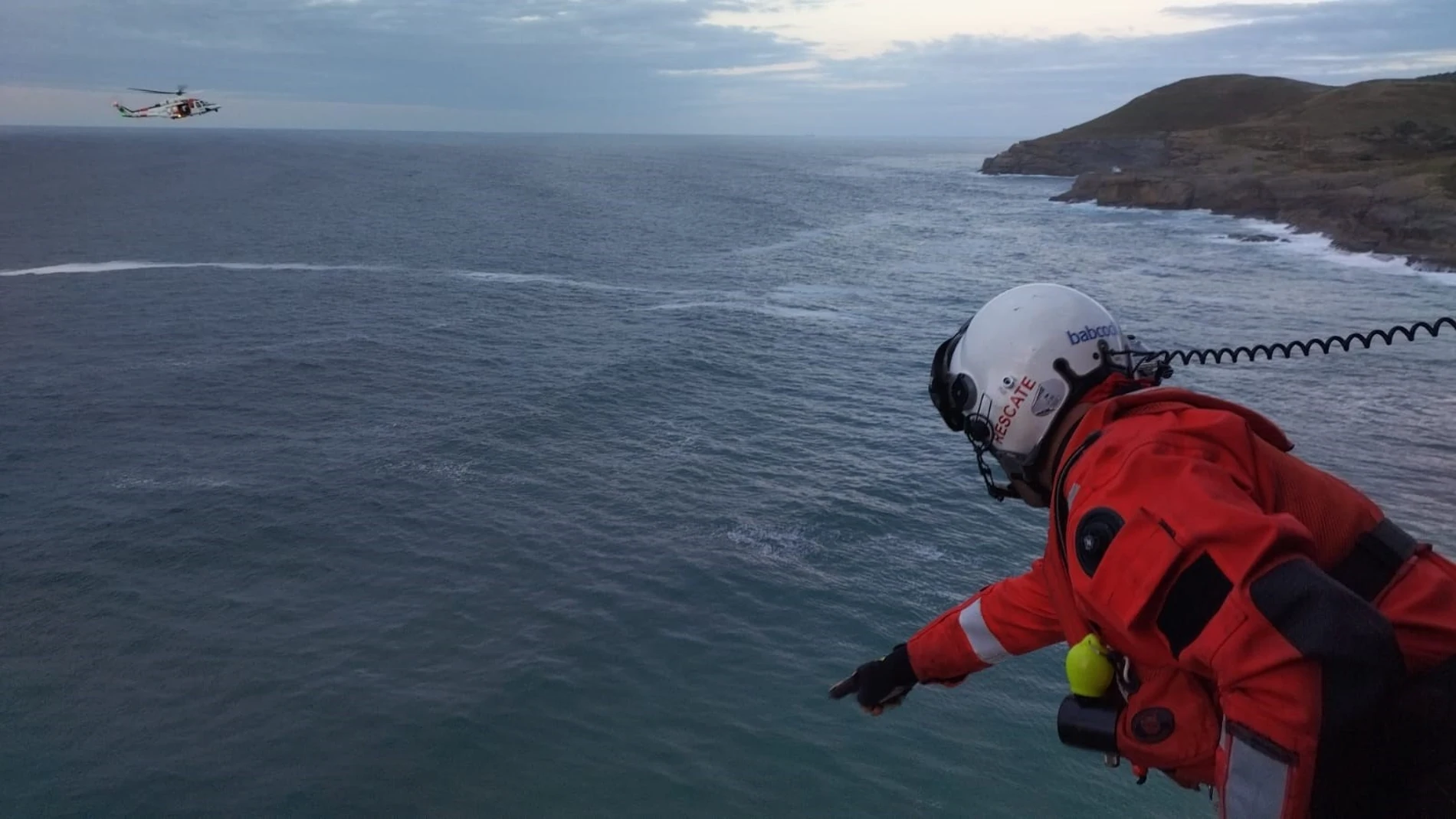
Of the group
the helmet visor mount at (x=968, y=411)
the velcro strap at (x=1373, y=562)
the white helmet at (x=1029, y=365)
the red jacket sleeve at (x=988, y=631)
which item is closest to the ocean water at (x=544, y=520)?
the red jacket sleeve at (x=988, y=631)

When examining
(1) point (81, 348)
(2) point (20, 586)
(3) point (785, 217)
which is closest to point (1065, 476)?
(2) point (20, 586)

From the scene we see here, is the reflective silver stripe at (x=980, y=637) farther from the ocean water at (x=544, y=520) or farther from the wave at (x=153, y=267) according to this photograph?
the wave at (x=153, y=267)

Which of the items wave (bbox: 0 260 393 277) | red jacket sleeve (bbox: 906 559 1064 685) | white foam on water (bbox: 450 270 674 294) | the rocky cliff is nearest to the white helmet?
red jacket sleeve (bbox: 906 559 1064 685)

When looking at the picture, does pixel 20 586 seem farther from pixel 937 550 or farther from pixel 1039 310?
pixel 1039 310

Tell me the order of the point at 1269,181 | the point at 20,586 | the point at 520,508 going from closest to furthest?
the point at 20,586 → the point at 520,508 → the point at 1269,181

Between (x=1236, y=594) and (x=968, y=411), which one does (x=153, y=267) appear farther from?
(x=1236, y=594)

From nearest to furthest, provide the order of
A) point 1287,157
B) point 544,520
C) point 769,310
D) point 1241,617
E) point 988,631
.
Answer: point 1241,617 → point 988,631 → point 544,520 → point 769,310 → point 1287,157

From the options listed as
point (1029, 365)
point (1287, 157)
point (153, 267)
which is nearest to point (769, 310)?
point (153, 267)
